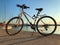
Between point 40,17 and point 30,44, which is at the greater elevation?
point 40,17

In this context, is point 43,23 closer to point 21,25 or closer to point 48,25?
point 48,25

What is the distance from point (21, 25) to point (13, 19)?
39cm

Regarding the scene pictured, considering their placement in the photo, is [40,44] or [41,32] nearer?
[40,44]

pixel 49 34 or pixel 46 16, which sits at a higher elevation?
pixel 46 16

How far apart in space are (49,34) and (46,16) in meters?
0.71

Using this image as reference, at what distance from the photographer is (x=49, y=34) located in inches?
301

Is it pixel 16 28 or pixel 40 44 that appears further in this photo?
pixel 16 28

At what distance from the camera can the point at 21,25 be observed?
764cm

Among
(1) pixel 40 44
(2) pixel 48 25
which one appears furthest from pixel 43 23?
(1) pixel 40 44

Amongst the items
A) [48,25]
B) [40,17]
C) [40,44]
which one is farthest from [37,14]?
[40,44]

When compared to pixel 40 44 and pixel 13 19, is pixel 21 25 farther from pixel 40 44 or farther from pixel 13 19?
pixel 40 44

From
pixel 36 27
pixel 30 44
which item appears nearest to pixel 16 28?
pixel 36 27

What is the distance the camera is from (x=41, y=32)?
7648 millimetres

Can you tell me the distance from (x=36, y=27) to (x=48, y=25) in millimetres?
515
